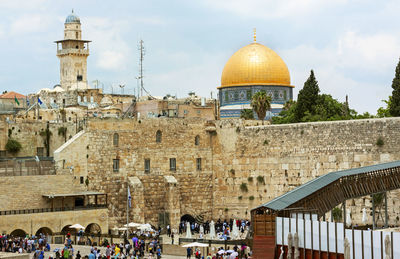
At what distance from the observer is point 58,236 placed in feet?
129

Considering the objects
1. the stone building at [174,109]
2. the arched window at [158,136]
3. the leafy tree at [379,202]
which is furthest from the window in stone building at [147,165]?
the leafy tree at [379,202]

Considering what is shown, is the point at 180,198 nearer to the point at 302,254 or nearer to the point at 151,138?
the point at 151,138

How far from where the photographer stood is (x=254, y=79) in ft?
233

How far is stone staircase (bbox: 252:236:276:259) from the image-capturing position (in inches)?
1160

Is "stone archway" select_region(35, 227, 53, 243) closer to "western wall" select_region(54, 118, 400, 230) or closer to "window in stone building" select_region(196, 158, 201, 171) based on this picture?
"western wall" select_region(54, 118, 400, 230)

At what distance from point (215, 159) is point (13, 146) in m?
12.1

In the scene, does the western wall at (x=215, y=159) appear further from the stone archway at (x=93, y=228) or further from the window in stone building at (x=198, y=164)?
the stone archway at (x=93, y=228)

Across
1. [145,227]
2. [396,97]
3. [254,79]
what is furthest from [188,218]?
[254,79]

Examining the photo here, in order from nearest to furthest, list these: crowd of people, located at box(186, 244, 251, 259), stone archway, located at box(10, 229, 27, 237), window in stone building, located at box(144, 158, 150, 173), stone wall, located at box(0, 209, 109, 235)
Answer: crowd of people, located at box(186, 244, 251, 259)
stone wall, located at box(0, 209, 109, 235)
stone archway, located at box(10, 229, 27, 237)
window in stone building, located at box(144, 158, 150, 173)

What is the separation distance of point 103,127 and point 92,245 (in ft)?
30.3

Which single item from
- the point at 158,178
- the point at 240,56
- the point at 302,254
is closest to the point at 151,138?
the point at 158,178

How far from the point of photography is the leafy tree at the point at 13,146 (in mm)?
46375

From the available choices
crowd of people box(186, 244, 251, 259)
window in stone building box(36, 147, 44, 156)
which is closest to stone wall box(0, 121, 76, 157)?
window in stone building box(36, 147, 44, 156)

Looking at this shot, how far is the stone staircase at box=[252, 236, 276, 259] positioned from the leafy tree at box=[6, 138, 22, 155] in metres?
21.2
